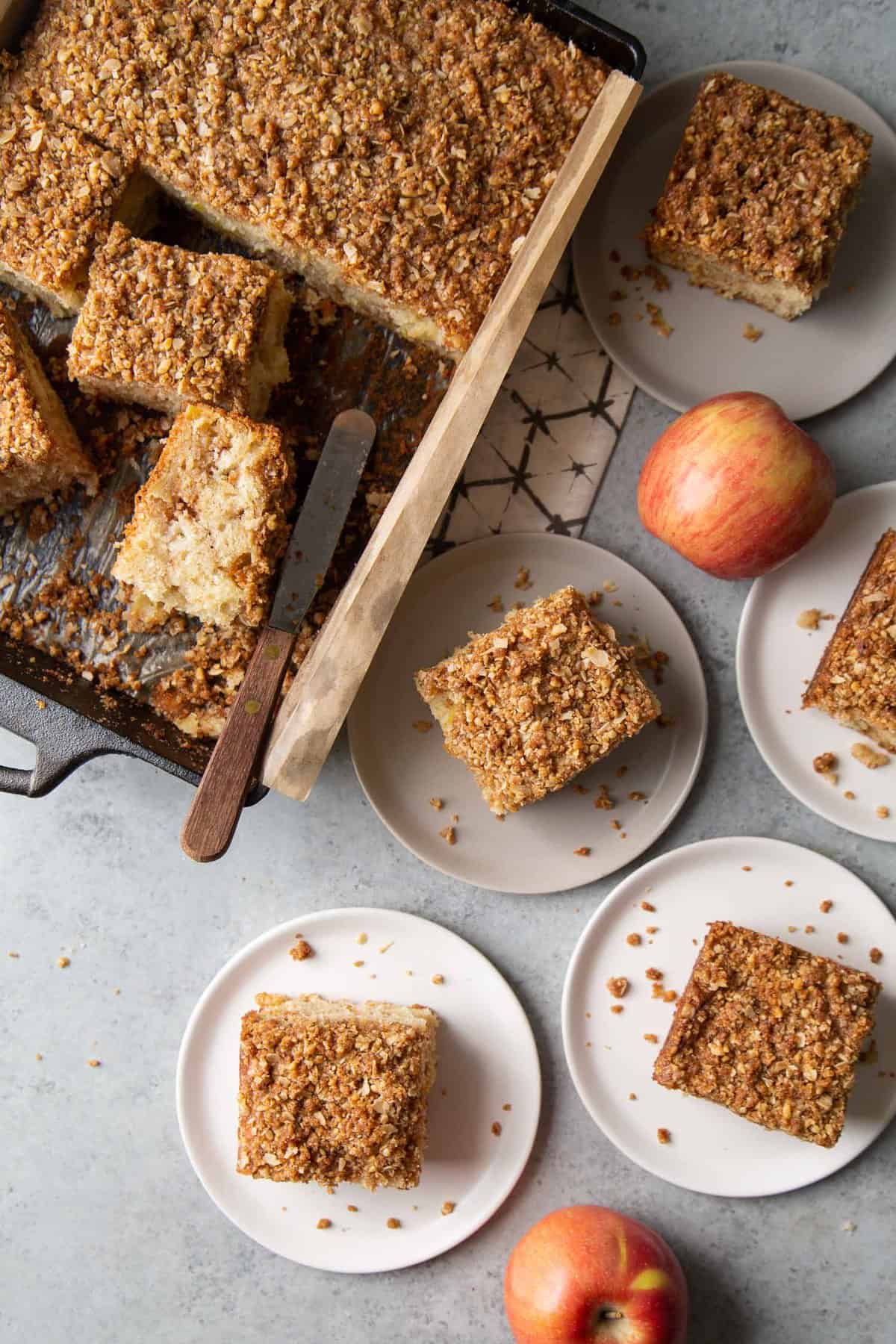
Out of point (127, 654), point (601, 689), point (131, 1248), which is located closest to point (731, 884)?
point (601, 689)

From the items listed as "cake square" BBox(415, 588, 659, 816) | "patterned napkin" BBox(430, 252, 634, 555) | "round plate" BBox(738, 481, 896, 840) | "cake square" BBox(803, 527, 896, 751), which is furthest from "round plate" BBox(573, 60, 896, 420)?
"cake square" BBox(415, 588, 659, 816)

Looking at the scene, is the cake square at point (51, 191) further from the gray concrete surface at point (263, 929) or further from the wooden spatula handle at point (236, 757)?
the gray concrete surface at point (263, 929)

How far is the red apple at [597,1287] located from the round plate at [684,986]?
0.20 m

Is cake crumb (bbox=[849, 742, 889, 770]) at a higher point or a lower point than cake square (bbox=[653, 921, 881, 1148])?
higher

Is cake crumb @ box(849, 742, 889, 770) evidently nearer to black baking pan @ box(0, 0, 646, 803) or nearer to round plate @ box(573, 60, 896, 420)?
round plate @ box(573, 60, 896, 420)

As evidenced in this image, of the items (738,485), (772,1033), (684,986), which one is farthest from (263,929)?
(738,485)

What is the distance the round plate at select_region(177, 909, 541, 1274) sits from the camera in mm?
2645

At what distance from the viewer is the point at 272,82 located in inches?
94.0

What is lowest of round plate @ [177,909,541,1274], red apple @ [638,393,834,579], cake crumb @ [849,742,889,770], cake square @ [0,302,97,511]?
round plate @ [177,909,541,1274]

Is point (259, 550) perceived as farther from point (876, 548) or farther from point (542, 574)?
point (876, 548)

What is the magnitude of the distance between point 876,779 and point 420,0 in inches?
87.0

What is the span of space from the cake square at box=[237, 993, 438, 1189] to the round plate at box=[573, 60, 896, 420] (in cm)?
179

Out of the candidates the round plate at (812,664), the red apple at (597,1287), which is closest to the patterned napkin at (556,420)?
the round plate at (812,664)

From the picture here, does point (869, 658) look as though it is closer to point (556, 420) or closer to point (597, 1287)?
point (556, 420)
